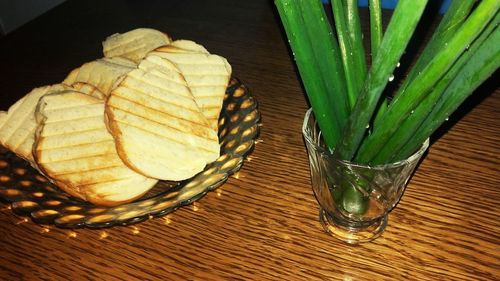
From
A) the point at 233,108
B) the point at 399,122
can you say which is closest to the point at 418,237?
the point at 399,122

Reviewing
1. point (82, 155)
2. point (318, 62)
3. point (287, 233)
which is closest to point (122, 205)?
point (82, 155)

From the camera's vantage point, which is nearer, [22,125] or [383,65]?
[383,65]

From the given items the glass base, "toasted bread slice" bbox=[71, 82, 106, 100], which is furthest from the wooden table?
"toasted bread slice" bbox=[71, 82, 106, 100]

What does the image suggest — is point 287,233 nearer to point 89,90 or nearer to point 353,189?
point 353,189

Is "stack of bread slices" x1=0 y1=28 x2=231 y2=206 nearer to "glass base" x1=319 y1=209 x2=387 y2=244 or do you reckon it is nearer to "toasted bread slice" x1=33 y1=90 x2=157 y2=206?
"toasted bread slice" x1=33 y1=90 x2=157 y2=206

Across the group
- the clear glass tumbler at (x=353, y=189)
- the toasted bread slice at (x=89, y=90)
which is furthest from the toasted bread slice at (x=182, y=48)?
the clear glass tumbler at (x=353, y=189)

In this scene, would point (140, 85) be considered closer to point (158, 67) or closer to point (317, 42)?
point (158, 67)

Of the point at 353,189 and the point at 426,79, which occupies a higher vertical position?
the point at 426,79

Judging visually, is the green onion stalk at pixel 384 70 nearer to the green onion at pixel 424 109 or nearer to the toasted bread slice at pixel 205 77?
the green onion at pixel 424 109
